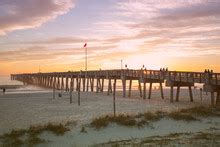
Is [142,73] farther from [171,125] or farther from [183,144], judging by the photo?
[183,144]

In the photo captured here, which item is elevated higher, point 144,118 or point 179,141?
point 144,118

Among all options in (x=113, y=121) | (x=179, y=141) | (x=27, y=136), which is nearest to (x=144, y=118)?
(x=113, y=121)

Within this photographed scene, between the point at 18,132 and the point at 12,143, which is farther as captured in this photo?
the point at 18,132

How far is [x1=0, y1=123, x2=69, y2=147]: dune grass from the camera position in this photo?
667 inches

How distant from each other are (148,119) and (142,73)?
25.5 m

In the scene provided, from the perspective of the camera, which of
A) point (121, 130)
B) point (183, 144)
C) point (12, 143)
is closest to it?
point (183, 144)

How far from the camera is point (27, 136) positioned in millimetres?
18141

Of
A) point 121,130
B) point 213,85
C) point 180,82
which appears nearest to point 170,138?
point 121,130

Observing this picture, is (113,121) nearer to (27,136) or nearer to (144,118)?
(144,118)

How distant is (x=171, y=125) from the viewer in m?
21.3

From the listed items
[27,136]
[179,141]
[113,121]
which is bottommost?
[27,136]

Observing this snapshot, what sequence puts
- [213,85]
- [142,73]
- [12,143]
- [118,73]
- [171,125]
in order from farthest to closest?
[118,73] → [142,73] → [213,85] → [171,125] → [12,143]

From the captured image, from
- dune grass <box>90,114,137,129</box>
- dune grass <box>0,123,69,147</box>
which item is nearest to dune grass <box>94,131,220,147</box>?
dune grass <box>90,114,137,129</box>

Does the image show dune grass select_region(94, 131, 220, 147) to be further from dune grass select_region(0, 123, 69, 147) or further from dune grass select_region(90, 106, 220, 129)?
dune grass select_region(0, 123, 69, 147)
